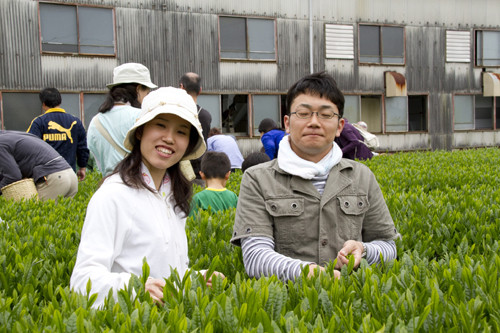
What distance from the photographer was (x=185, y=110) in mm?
2955

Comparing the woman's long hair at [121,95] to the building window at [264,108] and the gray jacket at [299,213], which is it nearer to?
the gray jacket at [299,213]

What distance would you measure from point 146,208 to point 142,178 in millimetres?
177

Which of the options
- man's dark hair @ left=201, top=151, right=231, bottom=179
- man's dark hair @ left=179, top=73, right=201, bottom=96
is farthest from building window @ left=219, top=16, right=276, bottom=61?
man's dark hair @ left=201, top=151, right=231, bottom=179

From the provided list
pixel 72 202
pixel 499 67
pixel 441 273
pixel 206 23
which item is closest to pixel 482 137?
pixel 499 67

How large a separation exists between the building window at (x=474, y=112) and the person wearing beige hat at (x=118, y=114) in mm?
23003

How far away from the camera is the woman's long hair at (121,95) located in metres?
5.68

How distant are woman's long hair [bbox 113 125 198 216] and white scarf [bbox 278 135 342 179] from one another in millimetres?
531

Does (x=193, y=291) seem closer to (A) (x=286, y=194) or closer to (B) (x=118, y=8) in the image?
(A) (x=286, y=194)

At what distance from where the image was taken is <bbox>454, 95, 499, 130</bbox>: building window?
26195 millimetres

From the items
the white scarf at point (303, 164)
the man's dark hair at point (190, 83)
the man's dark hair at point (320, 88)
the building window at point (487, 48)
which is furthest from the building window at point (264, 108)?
the white scarf at point (303, 164)

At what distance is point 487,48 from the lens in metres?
26.3

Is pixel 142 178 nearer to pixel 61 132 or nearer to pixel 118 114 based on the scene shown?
pixel 118 114

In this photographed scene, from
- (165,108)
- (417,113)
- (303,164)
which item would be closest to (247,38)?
(417,113)

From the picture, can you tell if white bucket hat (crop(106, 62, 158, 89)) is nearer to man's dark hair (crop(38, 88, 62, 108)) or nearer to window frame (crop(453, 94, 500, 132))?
man's dark hair (crop(38, 88, 62, 108))
